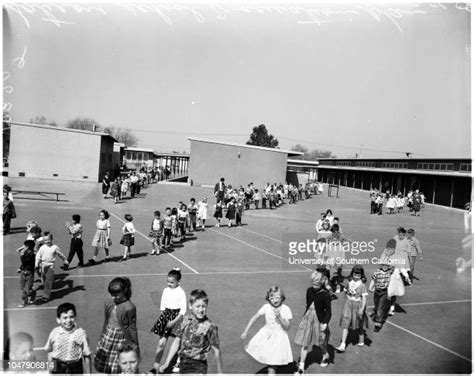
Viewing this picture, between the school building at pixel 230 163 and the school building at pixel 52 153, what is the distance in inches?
295

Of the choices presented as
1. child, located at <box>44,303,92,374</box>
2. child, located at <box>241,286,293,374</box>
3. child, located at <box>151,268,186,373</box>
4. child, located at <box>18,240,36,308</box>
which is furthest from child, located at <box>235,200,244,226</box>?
child, located at <box>44,303,92,374</box>

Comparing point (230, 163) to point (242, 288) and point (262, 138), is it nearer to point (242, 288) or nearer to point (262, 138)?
point (242, 288)

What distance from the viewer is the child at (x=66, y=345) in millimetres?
4367

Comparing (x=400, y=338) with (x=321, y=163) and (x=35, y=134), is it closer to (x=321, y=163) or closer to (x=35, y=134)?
(x=35, y=134)

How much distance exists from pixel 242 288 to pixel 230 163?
946 inches

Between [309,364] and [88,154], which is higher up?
[88,154]

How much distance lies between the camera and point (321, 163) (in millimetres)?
53438

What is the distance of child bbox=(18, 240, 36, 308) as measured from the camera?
7305 millimetres

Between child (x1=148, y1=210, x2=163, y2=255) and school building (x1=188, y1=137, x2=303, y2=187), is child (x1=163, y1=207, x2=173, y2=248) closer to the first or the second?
child (x1=148, y1=210, x2=163, y2=255)

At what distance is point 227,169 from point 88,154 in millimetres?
10379

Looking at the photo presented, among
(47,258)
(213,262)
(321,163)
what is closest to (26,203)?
(213,262)

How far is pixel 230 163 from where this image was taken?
32875 mm

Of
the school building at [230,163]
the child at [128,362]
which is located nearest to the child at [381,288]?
the child at [128,362]

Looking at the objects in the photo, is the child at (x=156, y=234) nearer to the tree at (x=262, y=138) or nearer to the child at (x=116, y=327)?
the child at (x=116, y=327)
